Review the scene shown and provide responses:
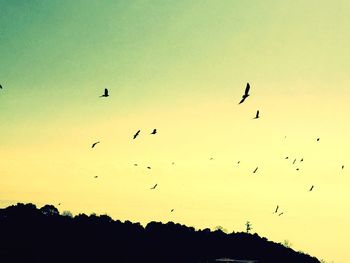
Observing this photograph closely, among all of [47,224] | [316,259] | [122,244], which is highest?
[47,224]

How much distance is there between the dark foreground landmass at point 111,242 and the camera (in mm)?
84438

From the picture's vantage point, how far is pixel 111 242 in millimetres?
98188

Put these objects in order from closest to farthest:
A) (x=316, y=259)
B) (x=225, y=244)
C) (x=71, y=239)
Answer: (x=71, y=239)
(x=225, y=244)
(x=316, y=259)

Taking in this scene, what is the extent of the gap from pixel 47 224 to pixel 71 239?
9.60 meters

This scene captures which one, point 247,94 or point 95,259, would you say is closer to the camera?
point 247,94

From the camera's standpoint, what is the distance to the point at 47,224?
98688 millimetres

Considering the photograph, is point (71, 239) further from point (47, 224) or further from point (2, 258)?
point (2, 258)

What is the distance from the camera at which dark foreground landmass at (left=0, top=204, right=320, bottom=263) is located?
84.4 m

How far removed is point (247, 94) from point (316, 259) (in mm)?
142309

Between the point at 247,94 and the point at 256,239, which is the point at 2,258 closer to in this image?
the point at 247,94

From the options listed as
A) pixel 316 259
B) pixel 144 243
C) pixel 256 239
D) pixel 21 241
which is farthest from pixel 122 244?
pixel 316 259

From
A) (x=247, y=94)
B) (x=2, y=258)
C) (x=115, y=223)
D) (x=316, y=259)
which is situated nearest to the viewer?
(x=247, y=94)

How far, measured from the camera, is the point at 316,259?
470ft

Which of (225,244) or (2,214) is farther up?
(2,214)
